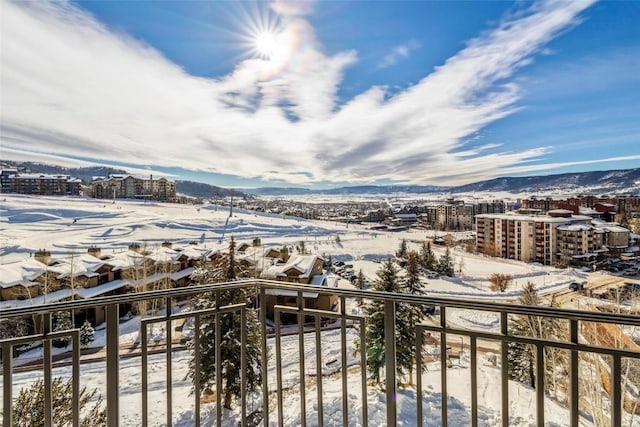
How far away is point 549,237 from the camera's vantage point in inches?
581

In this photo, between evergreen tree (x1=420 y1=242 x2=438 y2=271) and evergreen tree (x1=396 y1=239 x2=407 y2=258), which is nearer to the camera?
evergreen tree (x1=396 y1=239 x2=407 y2=258)

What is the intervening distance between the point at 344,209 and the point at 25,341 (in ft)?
63.1

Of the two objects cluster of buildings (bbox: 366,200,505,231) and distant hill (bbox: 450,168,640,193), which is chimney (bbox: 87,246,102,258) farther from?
distant hill (bbox: 450,168,640,193)

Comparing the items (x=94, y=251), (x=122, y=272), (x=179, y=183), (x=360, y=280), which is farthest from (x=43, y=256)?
(x=360, y=280)

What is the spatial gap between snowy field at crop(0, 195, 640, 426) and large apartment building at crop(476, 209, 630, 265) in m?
0.75

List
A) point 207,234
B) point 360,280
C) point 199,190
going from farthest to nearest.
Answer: point 199,190, point 207,234, point 360,280

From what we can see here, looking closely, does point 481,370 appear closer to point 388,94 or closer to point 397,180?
point 388,94

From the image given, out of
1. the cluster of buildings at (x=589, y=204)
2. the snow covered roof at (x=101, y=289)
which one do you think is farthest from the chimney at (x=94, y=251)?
the cluster of buildings at (x=589, y=204)

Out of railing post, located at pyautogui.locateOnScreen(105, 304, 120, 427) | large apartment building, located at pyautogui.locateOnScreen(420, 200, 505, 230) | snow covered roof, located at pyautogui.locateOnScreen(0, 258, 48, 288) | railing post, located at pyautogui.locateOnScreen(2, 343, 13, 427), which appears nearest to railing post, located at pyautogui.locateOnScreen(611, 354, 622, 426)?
railing post, located at pyautogui.locateOnScreen(105, 304, 120, 427)

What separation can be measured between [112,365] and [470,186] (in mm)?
18281

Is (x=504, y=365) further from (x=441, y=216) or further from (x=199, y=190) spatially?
(x=199, y=190)

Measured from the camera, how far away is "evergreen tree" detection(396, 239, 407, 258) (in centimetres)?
1645

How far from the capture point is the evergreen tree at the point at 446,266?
52.8 feet

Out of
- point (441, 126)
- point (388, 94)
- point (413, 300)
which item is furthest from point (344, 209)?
point (413, 300)
